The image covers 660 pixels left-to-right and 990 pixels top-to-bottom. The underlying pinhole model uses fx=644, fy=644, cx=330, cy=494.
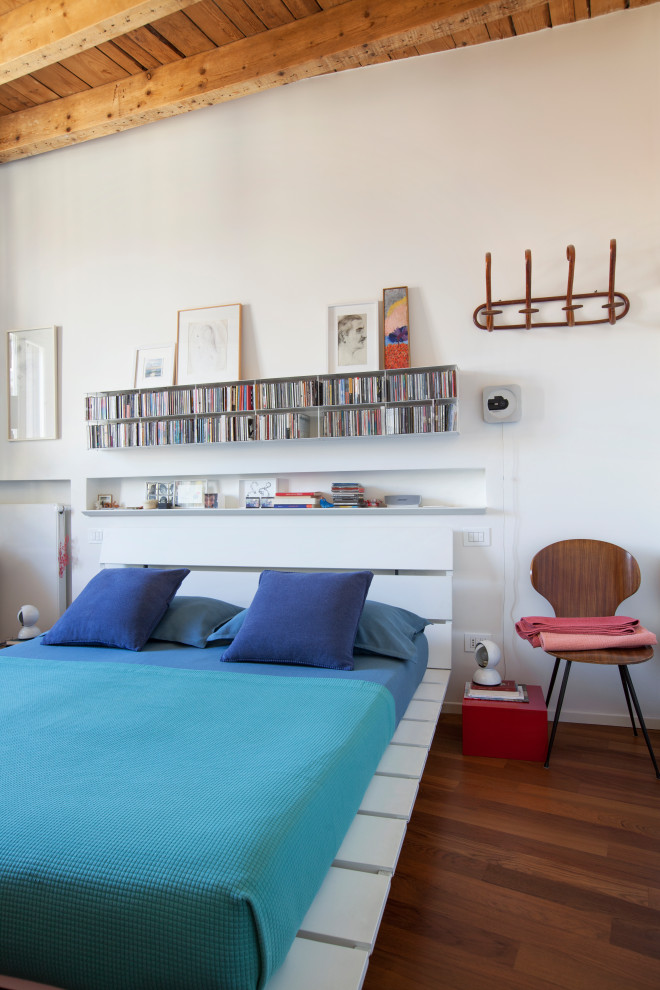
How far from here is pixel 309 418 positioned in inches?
147

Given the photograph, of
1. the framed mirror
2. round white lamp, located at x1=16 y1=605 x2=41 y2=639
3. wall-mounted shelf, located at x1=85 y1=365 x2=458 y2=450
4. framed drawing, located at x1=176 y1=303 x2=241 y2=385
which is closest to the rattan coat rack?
wall-mounted shelf, located at x1=85 y1=365 x2=458 y2=450

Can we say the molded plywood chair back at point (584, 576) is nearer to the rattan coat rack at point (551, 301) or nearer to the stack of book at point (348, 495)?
the stack of book at point (348, 495)

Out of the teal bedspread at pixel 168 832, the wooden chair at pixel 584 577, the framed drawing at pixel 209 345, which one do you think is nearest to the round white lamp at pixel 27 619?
the framed drawing at pixel 209 345

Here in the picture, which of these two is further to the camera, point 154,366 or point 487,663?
point 154,366

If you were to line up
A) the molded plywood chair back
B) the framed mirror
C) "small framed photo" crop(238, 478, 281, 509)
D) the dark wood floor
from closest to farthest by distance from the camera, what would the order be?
the dark wood floor
the molded plywood chair back
"small framed photo" crop(238, 478, 281, 509)
the framed mirror

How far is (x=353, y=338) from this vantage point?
3623 millimetres

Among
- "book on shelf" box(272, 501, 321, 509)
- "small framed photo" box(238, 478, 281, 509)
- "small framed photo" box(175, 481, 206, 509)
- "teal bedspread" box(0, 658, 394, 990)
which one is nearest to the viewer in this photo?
"teal bedspread" box(0, 658, 394, 990)

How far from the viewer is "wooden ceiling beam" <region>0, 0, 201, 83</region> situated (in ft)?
9.76

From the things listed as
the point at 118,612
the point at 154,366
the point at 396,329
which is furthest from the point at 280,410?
the point at 118,612

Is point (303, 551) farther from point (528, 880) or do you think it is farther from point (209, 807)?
point (209, 807)

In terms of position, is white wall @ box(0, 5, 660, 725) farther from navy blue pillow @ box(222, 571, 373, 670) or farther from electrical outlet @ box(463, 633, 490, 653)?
navy blue pillow @ box(222, 571, 373, 670)

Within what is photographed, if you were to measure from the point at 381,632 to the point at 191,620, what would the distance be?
0.95 meters

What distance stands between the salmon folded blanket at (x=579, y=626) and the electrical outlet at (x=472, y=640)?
1.16ft

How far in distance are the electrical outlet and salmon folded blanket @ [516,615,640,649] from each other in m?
0.35
